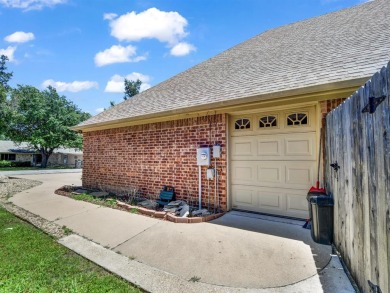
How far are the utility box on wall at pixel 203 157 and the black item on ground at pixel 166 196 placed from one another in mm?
1289

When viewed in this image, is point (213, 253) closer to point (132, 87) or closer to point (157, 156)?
point (157, 156)

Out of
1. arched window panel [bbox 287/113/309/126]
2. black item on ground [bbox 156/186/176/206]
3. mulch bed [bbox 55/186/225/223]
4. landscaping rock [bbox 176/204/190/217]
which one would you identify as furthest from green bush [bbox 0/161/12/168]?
arched window panel [bbox 287/113/309/126]

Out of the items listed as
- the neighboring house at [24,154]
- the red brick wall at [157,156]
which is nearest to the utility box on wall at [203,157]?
the red brick wall at [157,156]

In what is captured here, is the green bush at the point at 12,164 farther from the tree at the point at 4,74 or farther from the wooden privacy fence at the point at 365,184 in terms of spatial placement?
the wooden privacy fence at the point at 365,184

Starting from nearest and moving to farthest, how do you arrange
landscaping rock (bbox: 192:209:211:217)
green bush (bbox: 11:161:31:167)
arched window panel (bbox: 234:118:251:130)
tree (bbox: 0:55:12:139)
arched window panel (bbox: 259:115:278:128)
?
arched window panel (bbox: 259:115:278:128), landscaping rock (bbox: 192:209:211:217), arched window panel (bbox: 234:118:251:130), tree (bbox: 0:55:12:139), green bush (bbox: 11:161:31:167)

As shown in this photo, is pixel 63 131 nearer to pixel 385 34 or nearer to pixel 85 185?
pixel 85 185

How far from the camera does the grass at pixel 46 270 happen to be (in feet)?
9.95

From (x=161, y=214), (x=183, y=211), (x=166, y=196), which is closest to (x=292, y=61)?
(x=183, y=211)

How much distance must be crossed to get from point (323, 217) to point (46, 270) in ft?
14.0

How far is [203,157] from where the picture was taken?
6.00 meters

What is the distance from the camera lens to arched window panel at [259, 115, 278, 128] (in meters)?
5.44

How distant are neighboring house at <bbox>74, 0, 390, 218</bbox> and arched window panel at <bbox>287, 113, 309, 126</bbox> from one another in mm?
21

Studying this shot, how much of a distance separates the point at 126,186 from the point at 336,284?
676 cm

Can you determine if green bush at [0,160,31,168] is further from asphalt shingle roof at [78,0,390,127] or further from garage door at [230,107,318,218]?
garage door at [230,107,318,218]
